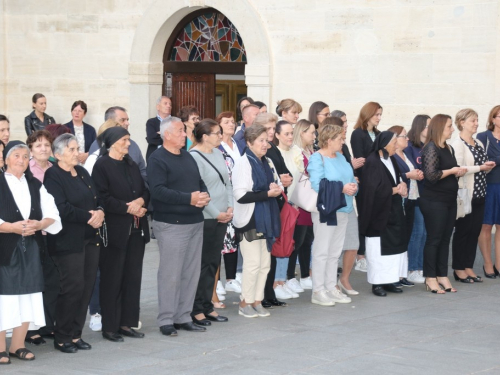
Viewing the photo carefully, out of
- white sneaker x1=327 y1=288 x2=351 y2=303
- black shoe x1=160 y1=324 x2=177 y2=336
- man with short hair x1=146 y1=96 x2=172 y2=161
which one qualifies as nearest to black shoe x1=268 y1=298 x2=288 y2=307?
white sneaker x1=327 y1=288 x2=351 y2=303

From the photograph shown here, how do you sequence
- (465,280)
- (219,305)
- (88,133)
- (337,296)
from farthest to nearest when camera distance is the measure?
(88,133) → (465,280) → (337,296) → (219,305)

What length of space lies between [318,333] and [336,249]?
153 centimetres

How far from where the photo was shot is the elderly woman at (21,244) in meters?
7.39

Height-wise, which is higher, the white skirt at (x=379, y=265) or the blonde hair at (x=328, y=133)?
the blonde hair at (x=328, y=133)

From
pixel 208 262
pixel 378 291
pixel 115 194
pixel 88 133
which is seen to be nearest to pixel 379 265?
pixel 378 291

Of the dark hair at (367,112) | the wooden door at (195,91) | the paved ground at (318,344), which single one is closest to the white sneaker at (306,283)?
the paved ground at (318,344)

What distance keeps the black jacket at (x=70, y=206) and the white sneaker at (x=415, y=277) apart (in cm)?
441

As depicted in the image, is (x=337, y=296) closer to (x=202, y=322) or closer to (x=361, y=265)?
(x=202, y=322)

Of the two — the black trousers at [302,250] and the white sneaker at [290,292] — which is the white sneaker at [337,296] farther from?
the black trousers at [302,250]

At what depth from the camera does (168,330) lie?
27.2 ft

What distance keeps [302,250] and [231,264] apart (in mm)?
852

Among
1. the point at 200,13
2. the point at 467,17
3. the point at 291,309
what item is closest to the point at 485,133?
the point at 467,17

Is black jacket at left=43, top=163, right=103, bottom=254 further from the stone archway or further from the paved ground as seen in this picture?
the stone archway

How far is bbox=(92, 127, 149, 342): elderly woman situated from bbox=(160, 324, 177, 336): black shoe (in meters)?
0.18
